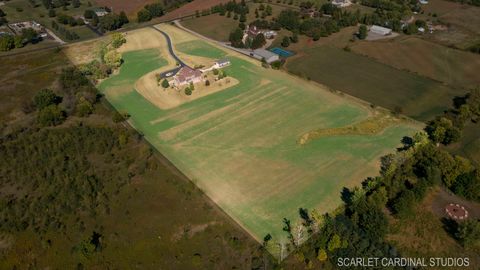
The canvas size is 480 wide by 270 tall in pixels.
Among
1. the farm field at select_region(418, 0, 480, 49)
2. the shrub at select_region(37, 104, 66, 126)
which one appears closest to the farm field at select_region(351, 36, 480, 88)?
the farm field at select_region(418, 0, 480, 49)

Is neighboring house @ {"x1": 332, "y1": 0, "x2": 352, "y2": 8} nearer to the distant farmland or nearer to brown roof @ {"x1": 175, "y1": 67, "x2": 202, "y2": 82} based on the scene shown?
the distant farmland

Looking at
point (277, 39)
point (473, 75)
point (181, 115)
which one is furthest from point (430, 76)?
point (181, 115)

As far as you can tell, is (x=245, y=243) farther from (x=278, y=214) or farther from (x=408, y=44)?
(x=408, y=44)

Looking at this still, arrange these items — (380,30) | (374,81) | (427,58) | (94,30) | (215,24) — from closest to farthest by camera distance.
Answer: (374,81) → (427,58) → (380,30) → (94,30) → (215,24)

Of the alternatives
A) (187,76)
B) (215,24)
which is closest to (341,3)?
(215,24)

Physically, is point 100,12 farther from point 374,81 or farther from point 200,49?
point 374,81

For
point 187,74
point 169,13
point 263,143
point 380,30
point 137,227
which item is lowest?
point 137,227

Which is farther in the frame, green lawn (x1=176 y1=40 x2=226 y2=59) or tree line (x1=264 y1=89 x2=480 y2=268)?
green lawn (x1=176 y1=40 x2=226 y2=59)
